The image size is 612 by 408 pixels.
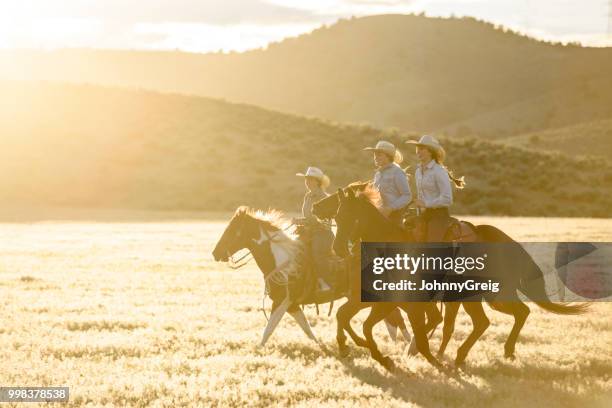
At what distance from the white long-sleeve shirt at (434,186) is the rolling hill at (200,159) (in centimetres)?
4686

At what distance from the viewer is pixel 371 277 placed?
10.1 meters

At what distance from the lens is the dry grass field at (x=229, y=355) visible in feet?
29.8

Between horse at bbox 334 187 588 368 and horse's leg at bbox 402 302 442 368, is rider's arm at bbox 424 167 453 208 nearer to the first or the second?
horse at bbox 334 187 588 368

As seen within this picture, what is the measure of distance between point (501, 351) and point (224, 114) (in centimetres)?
8260

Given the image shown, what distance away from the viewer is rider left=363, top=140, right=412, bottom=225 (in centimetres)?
1062

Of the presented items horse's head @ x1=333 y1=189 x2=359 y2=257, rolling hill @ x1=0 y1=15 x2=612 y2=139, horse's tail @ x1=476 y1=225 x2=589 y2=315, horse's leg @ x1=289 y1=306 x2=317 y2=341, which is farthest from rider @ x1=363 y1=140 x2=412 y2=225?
rolling hill @ x1=0 y1=15 x2=612 y2=139

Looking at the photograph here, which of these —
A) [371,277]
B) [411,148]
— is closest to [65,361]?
[371,277]

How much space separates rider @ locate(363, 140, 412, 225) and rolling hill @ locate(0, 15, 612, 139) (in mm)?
119590

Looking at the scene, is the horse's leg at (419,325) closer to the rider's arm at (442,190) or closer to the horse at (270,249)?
the rider's arm at (442,190)

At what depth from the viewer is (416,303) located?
33.2ft

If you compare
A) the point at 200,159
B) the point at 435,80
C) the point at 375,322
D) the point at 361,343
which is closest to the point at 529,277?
the point at 375,322

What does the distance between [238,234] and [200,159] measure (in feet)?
203

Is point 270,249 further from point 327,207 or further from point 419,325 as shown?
point 419,325

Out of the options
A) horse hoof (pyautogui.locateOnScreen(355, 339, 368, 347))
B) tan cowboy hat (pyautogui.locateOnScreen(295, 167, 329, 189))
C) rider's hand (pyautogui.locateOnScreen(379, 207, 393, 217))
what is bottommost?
horse hoof (pyautogui.locateOnScreen(355, 339, 368, 347))
